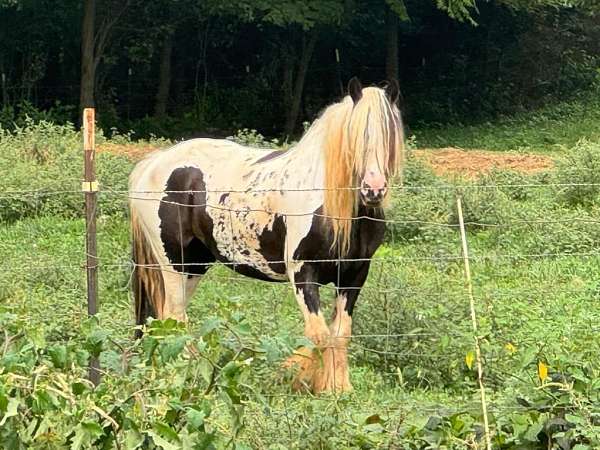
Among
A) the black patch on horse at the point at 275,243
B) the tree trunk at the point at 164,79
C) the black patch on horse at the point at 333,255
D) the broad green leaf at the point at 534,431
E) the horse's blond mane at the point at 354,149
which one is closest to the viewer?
the broad green leaf at the point at 534,431

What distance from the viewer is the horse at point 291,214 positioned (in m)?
5.34

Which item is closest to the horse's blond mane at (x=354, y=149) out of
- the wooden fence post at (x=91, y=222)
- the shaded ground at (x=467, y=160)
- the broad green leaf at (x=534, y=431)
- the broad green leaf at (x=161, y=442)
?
the wooden fence post at (x=91, y=222)

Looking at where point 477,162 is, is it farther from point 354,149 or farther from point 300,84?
point 300,84

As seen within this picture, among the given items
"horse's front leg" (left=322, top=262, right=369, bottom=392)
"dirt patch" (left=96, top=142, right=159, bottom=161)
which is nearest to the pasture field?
"horse's front leg" (left=322, top=262, right=369, bottom=392)

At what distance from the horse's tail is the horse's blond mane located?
1314 millimetres

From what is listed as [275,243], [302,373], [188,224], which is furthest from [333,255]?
[188,224]

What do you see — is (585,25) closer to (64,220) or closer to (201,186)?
(64,220)

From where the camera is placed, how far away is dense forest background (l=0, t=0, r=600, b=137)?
72.4 feet

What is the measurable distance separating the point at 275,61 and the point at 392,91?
1843 centimetres

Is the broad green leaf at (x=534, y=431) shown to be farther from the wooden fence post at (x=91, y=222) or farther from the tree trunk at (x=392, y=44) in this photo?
the tree trunk at (x=392, y=44)

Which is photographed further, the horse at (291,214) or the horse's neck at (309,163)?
the horse's neck at (309,163)

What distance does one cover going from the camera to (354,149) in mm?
5352

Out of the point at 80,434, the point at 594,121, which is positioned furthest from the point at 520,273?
the point at 594,121

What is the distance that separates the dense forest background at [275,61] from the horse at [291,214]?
15050 millimetres
